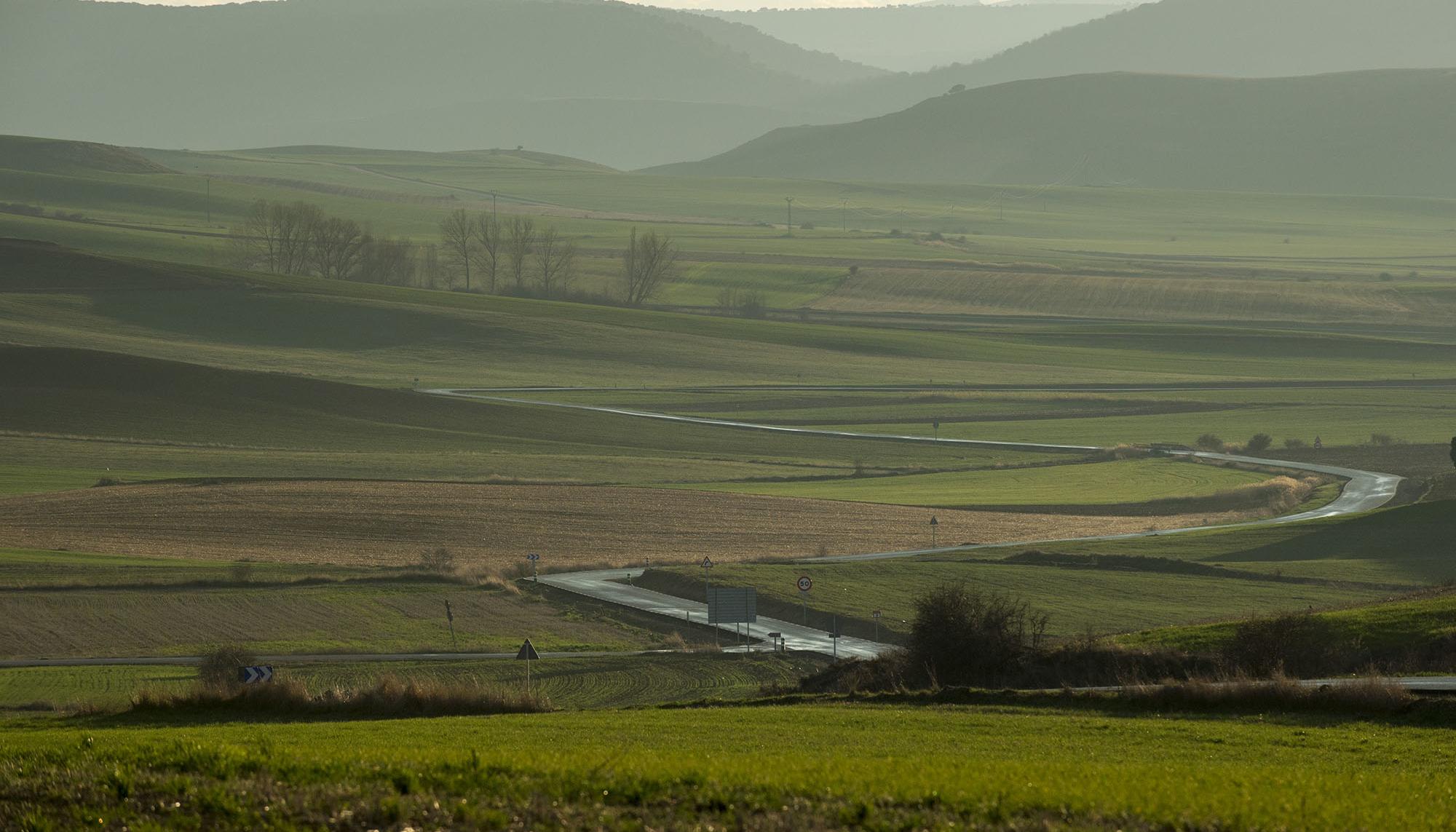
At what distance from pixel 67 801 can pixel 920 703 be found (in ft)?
44.5

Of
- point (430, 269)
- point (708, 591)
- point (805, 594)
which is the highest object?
point (430, 269)

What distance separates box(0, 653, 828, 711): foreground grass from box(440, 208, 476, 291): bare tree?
113273 mm

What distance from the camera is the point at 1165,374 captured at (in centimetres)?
11406

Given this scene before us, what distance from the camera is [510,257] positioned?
15300 cm

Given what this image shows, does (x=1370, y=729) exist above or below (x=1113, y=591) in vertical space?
above

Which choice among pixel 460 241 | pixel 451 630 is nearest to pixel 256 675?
pixel 451 630

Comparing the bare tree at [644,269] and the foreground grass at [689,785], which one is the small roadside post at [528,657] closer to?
the foreground grass at [689,785]

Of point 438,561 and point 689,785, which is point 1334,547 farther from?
point 689,785

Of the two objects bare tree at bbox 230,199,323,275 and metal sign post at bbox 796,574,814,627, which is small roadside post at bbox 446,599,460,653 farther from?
bare tree at bbox 230,199,323,275

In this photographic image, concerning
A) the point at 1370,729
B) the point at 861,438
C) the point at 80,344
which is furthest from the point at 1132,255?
the point at 1370,729

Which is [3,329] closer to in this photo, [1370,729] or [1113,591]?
[1113,591]

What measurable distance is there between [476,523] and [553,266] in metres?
95.6

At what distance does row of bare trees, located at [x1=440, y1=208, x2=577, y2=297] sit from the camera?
14825cm

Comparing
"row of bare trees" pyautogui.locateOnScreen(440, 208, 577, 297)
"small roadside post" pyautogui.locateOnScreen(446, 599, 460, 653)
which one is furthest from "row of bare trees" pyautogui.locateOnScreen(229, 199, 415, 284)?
"small roadside post" pyautogui.locateOnScreen(446, 599, 460, 653)
